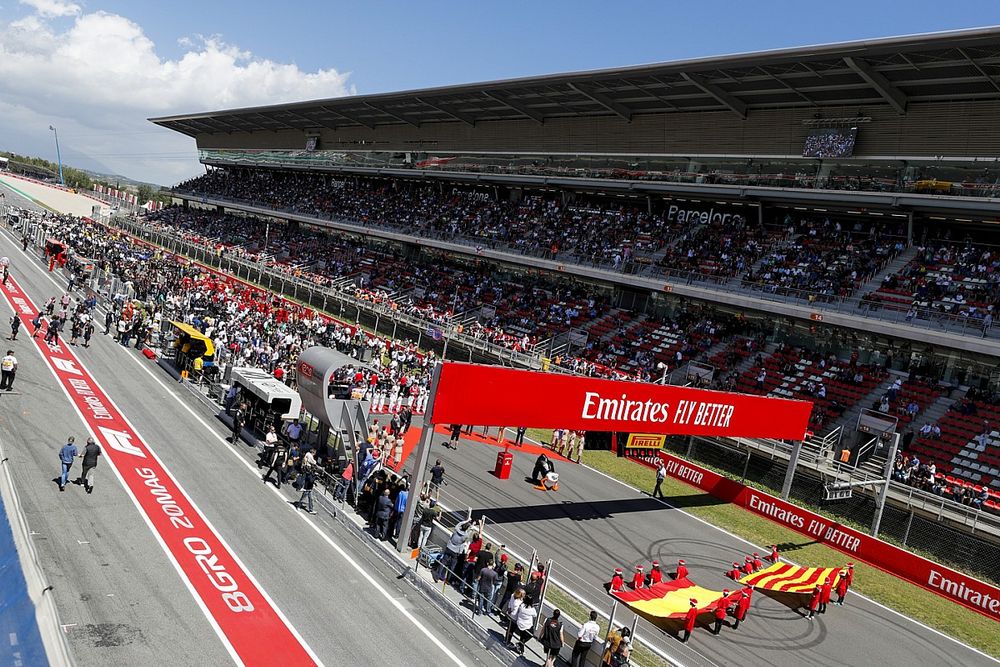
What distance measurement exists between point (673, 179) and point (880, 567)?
2581cm

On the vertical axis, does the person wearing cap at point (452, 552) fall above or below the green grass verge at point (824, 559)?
above

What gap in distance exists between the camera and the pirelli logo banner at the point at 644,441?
18844 mm

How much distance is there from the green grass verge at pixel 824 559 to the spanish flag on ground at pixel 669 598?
5853 mm

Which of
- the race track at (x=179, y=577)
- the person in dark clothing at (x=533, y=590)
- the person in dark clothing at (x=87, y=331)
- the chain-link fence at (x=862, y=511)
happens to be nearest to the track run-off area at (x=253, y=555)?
the race track at (x=179, y=577)

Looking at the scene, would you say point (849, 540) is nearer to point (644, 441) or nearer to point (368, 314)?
point (644, 441)

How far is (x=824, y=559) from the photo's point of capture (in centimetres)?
1997

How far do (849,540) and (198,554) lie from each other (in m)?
17.5

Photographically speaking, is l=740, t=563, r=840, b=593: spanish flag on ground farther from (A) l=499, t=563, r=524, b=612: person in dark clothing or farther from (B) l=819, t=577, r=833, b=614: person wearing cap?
(A) l=499, t=563, r=524, b=612: person in dark clothing

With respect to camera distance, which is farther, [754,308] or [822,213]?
[822,213]

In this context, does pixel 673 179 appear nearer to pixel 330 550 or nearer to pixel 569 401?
pixel 569 401

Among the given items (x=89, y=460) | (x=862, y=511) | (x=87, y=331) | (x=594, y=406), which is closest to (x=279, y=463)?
(x=89, y=460)

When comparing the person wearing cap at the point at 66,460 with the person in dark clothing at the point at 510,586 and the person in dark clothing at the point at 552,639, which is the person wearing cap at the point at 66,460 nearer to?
the person in dark clothing at the point at 510,586

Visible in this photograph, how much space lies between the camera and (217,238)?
70750 mm

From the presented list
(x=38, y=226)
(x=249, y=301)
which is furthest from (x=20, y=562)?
(x=38, y=226)
